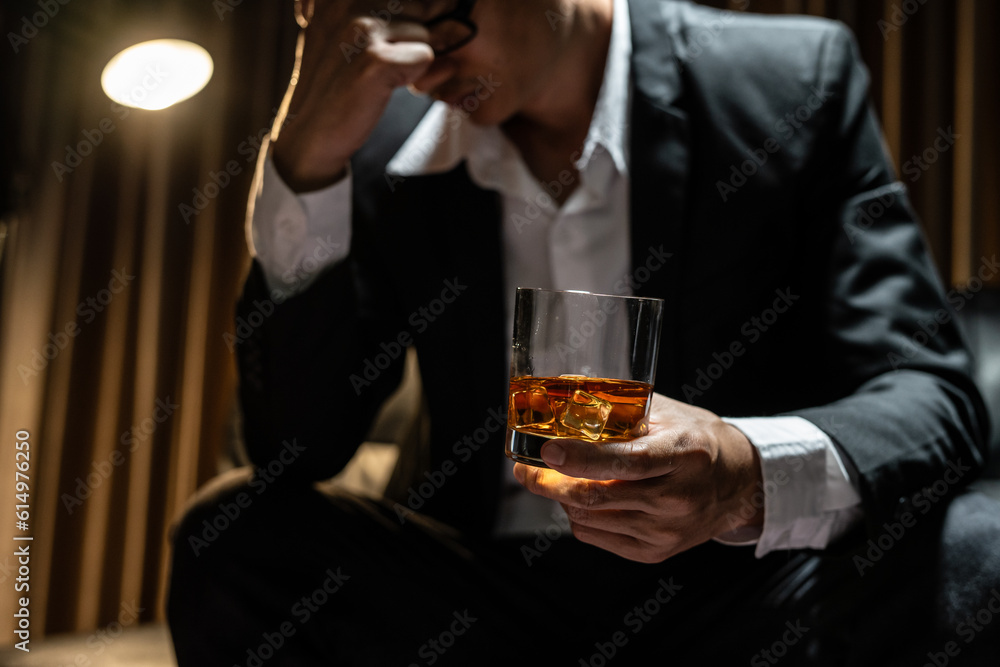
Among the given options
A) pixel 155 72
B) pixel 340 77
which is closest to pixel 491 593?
pixel 340 77

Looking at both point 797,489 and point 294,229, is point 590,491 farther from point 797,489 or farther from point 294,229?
point 294,229

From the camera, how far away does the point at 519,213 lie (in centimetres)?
132

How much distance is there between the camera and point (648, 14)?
1290 millimetres

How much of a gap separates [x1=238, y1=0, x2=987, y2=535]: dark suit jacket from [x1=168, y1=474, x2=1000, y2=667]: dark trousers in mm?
159

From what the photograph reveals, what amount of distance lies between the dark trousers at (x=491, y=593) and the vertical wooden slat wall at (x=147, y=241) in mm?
1274

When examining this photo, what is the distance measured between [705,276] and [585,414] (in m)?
0.59

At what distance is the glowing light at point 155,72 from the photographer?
1.99 m

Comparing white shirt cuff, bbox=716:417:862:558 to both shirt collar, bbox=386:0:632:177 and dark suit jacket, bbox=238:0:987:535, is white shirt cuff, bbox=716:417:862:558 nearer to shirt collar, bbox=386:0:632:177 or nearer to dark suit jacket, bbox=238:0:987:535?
dark suit jacket, bbox=238:0:987:535

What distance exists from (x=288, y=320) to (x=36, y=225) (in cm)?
159

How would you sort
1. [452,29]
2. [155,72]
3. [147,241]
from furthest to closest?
1. [147,241]
2. [155,72]
3. [452,29]

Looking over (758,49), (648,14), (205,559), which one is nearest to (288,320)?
(205,559)

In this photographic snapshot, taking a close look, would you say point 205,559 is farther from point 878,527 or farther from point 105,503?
point 105,503

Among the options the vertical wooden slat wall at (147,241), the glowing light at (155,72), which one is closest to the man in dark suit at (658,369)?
the glowing light at (155,72)

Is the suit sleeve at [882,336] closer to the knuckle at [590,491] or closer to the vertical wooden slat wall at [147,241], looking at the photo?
the knuckle at [590,491]
